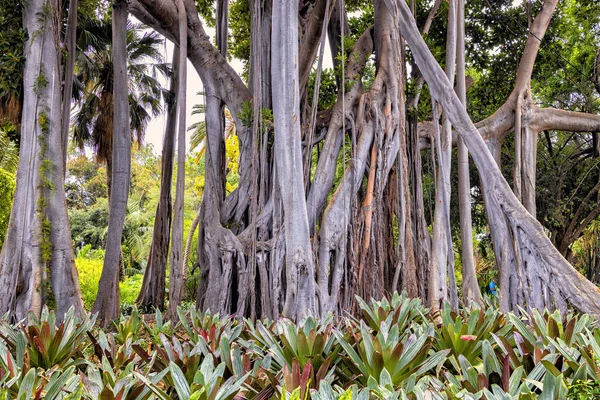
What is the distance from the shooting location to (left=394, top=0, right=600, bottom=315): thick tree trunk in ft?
10.7

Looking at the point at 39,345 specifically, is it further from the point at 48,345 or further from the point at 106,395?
the point at 106,395

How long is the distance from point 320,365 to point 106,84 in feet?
28.0

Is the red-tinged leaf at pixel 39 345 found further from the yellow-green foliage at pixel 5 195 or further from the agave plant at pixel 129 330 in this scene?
the yellow-green foliage at pixel 5 195

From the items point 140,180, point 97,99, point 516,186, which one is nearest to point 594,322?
point 516,186

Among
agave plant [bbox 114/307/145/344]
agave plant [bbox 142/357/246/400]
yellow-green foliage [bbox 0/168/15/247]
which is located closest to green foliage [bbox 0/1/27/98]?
Result: agave plant [bbox 114/307/145/344]

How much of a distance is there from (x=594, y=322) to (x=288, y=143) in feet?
7.35

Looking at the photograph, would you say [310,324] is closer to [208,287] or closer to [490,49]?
[208,287]

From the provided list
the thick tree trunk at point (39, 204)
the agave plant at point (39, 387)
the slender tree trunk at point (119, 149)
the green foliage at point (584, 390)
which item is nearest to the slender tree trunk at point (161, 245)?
the slender tree trunk at point (119, 149)

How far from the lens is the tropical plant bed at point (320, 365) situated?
159cm

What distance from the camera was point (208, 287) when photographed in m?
5.09

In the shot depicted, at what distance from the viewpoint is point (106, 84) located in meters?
9.42

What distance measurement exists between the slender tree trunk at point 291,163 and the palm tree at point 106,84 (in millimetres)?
5846

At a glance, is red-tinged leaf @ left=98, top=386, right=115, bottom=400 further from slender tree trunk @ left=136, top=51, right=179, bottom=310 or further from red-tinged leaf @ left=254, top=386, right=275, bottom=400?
slender tree trunk @ left=136, top=51, right=179, bottom=310

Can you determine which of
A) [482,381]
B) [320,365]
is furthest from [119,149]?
[482,381]
